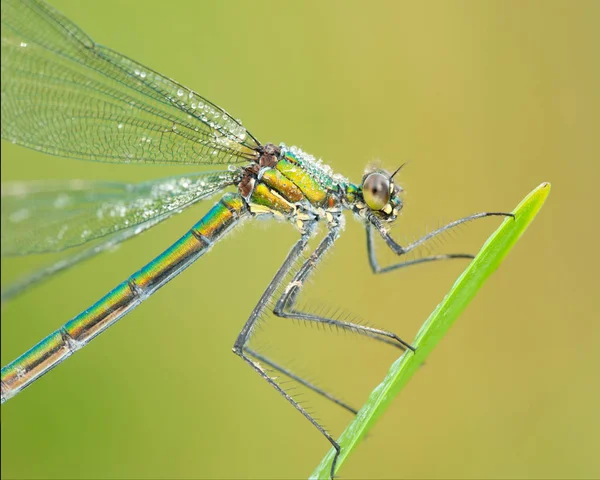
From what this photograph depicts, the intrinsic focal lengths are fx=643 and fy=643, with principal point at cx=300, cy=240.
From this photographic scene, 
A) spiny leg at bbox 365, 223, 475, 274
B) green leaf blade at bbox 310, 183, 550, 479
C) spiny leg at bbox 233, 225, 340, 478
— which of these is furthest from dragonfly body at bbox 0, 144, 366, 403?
green leaf blade at bbox 310, 183, 550, 479

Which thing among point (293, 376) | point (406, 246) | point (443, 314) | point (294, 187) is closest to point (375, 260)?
point (406, 246)

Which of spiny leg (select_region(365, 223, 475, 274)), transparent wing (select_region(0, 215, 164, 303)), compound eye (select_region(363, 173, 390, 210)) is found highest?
compound eye (select_region(363, 173, 390, 210))

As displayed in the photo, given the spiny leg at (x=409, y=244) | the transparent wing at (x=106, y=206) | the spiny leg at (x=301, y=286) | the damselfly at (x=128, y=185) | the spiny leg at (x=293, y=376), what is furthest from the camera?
the spiny leg at (x=293, y=376)

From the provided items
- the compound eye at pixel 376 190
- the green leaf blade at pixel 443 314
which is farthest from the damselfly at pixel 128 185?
the green leaf blade at pixel 443 314

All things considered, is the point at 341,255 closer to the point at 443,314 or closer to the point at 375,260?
the point at 375,260

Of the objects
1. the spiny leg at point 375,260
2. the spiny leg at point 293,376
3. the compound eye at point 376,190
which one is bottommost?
the spiny leg at point 293,376

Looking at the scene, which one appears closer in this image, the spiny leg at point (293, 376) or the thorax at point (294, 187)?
the thorax at point (294, 187)

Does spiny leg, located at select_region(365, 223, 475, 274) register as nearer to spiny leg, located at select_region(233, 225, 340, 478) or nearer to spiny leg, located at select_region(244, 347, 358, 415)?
spiny leg, located at select_region(233, 225, 340, 478)

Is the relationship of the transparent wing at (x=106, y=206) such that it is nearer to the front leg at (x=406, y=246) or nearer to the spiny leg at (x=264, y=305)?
the spiny leg at (x=264, y=305)

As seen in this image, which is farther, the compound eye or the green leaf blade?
the compound eye
